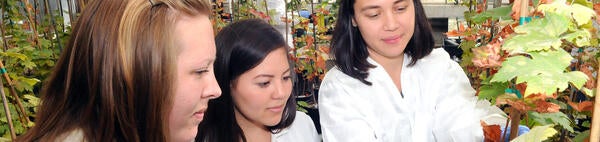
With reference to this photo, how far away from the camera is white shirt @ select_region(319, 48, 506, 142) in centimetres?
112

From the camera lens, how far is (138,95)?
2.22ft

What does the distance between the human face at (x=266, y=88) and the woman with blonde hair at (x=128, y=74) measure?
431 millimetres

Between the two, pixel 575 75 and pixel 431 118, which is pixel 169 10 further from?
pixel 431 118

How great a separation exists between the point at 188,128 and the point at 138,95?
0.12m

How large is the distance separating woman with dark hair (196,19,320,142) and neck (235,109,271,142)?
0.03 metres

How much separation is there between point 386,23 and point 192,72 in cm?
52

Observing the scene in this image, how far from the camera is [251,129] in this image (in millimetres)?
1326

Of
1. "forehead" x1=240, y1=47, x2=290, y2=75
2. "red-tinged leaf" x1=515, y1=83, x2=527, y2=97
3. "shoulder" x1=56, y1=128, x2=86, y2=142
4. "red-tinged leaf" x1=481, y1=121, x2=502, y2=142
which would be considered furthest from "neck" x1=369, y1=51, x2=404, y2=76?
"shoulder" x1=56, y1=128, x2=86, y2=142

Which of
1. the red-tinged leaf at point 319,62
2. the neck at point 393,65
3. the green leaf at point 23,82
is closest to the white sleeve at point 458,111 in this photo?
the neck at point 393,65

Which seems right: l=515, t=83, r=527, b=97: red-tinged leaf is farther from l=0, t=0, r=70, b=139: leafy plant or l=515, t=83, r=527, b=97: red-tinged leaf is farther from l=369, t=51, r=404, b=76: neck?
l=0, t=0, r=70, b=139: leafy plant

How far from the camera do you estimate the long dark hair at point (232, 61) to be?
1157 millimetres

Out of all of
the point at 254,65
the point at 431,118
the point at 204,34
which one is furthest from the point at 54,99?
the point at 431,118

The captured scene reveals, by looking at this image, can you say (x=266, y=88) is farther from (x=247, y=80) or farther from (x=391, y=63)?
(x=391, y=63)

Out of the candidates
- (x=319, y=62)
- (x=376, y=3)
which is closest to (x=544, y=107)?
(x=376, y=3)
